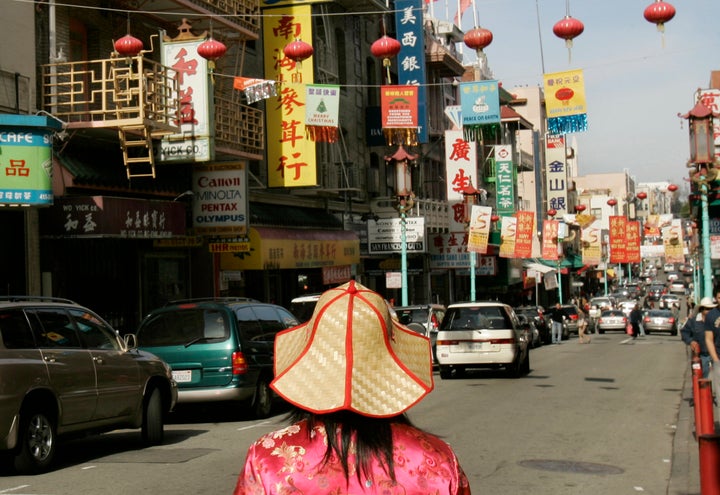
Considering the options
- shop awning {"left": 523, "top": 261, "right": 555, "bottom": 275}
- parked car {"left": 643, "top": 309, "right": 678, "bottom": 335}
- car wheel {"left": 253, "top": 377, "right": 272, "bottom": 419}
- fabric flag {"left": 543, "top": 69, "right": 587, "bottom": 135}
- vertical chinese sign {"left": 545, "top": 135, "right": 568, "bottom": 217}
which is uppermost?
vertical chinese sign {"left": 545, "top": 135, "right": 568, "bottom": 217}

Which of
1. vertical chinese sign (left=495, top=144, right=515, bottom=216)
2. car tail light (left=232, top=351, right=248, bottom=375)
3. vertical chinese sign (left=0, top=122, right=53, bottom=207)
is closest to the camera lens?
car tail light (left=232, top=351, right=248, bottom=375)

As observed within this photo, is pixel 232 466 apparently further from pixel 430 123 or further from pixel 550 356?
pixel 430 123

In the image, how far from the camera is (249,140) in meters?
26.3

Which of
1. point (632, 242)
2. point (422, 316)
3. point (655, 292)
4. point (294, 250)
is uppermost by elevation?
point (632, 242)

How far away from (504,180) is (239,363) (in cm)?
4543

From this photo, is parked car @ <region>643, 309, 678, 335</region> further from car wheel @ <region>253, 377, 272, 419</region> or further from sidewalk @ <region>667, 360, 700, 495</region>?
car wheel @ <region>253, 377, 272, 419</region>

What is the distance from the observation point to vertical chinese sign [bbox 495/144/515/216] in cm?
5825

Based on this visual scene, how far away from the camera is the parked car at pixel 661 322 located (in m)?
51.9

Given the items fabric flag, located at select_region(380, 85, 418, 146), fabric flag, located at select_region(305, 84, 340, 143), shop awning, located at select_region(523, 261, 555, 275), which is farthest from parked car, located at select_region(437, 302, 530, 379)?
shop awning, located at select_region(523, 261, 555, 275)

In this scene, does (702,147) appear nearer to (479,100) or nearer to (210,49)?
(479,100)

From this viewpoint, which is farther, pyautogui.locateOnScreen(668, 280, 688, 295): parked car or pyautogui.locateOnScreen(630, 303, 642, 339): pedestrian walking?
pyautogui.locateOnScreen(668, 280, 688, 295): parked car

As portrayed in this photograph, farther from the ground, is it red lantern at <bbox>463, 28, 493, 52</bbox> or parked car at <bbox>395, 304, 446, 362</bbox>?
red lantern at <bbox>463, 28, 493, 52</bbox>

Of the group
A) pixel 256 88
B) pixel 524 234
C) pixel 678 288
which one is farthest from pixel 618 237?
pixel 678 288

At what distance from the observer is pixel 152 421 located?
1261 cm
